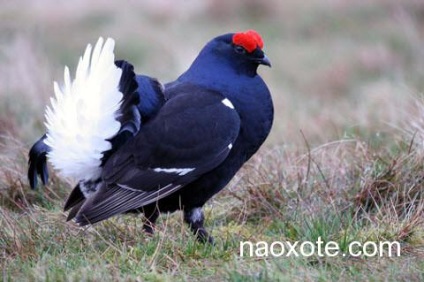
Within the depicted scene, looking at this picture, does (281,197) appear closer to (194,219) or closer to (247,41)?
(194,219)

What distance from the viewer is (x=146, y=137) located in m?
4.46

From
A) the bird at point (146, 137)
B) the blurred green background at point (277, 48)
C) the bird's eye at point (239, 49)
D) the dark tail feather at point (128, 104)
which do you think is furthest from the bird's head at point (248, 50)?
the blurred green background at point (277, 48)

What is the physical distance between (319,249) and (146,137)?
980 millimetres

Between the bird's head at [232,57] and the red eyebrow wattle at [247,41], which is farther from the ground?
the red eyebrow wattle at [247,41]

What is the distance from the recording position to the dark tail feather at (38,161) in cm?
473

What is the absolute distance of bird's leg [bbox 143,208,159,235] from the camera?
179 inches

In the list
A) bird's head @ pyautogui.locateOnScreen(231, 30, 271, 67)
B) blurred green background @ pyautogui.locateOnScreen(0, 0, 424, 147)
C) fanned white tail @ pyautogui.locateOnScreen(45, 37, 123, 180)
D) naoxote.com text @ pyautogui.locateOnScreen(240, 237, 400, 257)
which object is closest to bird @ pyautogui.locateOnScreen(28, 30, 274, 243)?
fanned white tail @ pyautogui.locateOnScreen(45, 37, 123, 180)

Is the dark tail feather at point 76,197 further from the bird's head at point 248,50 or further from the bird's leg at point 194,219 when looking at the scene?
the bird's head at point 248,50

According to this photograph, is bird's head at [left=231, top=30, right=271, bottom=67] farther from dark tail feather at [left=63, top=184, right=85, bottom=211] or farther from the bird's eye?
dark tail feather at [left=63, top=184, right=85, bottom=211]

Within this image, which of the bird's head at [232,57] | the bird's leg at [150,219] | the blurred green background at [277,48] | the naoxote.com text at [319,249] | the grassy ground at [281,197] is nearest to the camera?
the grassy ground at [281,197]

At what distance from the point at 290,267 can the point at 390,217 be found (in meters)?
0.86

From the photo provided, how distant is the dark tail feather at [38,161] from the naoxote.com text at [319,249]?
1154mm

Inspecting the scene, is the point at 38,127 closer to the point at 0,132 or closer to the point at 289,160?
the point at 0,132

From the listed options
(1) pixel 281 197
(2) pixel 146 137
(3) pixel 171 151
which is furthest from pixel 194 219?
(1) pixel 281 197
